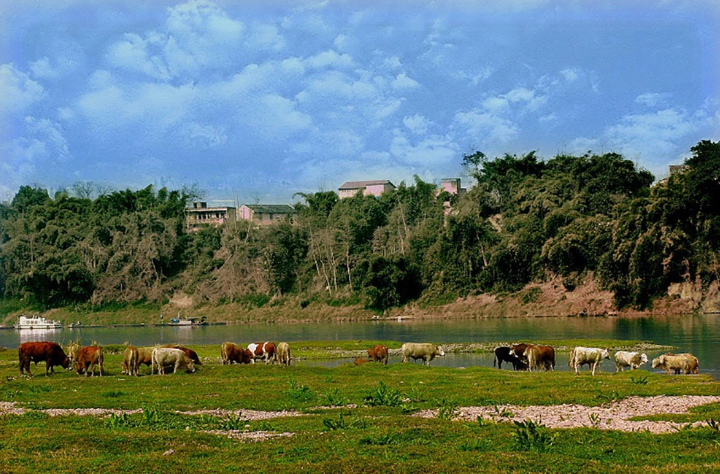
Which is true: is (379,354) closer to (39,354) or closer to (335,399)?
(39,354)

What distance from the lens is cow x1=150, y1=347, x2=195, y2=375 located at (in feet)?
108

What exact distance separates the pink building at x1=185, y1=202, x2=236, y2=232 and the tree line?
10.5 ft

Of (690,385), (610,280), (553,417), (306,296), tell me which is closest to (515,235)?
(610,280)

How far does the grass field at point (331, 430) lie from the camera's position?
13.8 metres

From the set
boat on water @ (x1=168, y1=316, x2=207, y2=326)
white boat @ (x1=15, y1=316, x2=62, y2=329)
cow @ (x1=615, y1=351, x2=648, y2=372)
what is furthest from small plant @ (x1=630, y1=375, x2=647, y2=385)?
white boat @ (x1=15, y1=316, x2=62, y2=329)

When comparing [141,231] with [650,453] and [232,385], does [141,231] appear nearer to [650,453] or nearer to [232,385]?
[232,385]

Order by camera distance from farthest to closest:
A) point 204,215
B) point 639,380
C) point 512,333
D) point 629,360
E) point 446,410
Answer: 1. point 204,215
2. point 512,333
3. point 629,360
4. point 639,380
5. point 446,410

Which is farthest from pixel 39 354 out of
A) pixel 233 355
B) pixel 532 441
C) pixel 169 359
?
pixel 532 441

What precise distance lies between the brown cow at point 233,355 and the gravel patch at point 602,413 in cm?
2061

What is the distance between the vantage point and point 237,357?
39875mm

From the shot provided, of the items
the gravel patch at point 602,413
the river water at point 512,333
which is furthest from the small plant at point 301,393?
the river water at point 512,333

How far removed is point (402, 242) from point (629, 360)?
74362mm

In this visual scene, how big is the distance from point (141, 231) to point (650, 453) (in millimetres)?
116316

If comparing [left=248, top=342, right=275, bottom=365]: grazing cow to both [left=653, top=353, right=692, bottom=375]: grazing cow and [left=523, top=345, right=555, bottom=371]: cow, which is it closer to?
[left=523, top=345, right=555, bottom=371]: cow
